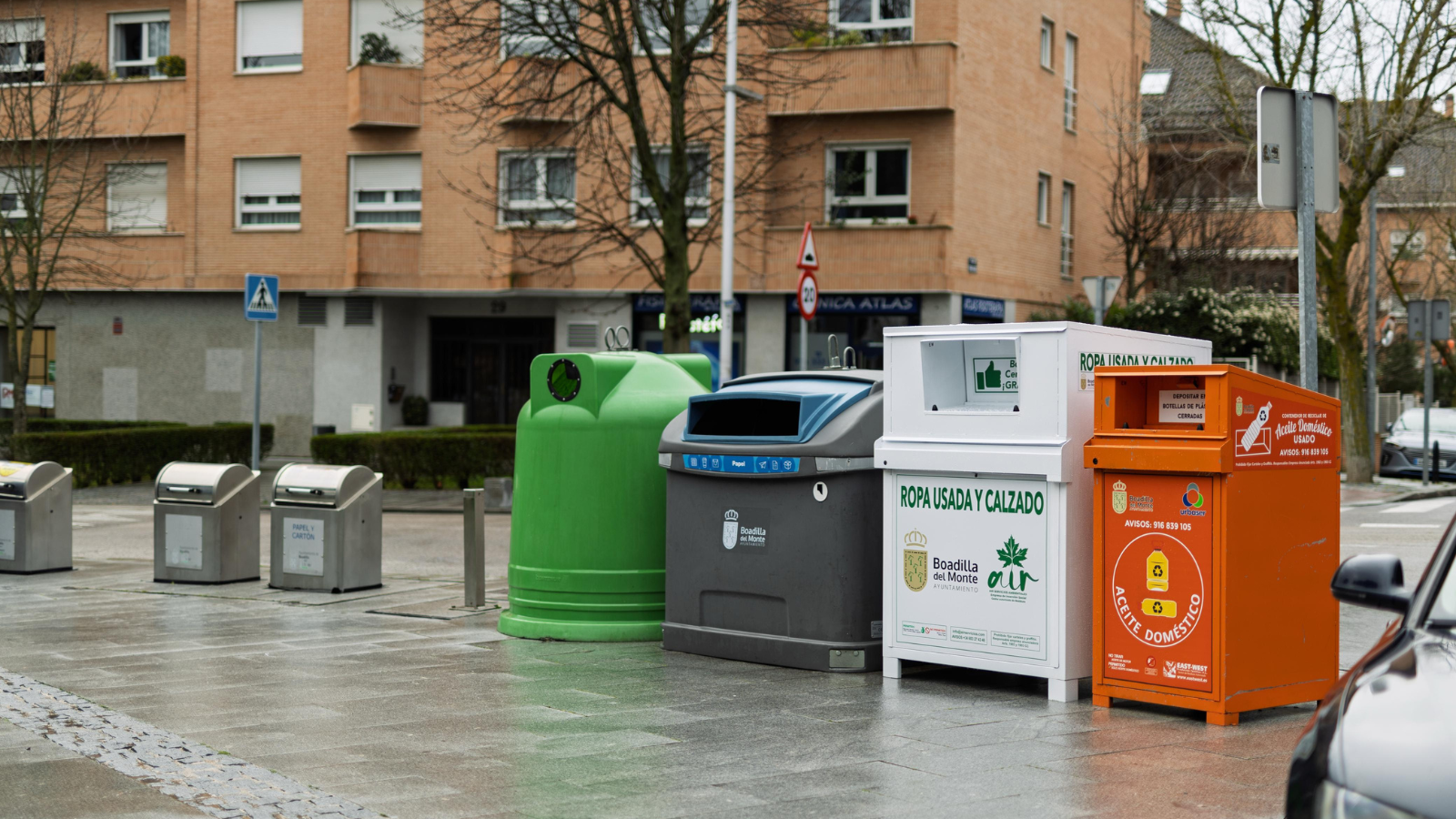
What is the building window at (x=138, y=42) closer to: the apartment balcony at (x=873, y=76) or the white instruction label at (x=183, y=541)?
the apartment balcony at (x=873, y=76)

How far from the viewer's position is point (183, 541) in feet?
38.1

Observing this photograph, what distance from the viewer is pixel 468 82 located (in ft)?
97.0

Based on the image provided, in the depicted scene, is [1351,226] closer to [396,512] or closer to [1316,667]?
[396,512]

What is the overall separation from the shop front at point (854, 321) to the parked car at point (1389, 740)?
23.0m

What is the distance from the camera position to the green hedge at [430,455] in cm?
2222

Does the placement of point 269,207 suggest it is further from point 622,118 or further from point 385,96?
point 622,118

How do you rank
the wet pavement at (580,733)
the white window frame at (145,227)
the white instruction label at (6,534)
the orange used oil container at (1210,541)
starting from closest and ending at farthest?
1. the wet pavement at (580,733)
2. the orange used oil container at (1210,541)
3. the white instruction label at (6,534)
4. the white window frame at (145,227)

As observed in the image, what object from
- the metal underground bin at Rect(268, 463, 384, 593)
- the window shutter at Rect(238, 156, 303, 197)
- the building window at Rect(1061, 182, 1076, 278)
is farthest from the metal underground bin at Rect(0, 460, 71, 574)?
the building window at Rect(1061, 182, 1076, 278)

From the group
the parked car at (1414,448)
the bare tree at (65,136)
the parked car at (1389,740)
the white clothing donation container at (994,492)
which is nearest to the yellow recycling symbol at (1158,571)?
the white clothing donation container at (994,492)

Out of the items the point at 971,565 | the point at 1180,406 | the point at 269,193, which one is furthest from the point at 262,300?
the point at 269,193

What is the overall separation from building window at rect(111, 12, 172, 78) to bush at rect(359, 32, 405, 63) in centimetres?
569

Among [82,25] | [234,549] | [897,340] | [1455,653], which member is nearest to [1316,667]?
[897,340]

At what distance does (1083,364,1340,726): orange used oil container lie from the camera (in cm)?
616

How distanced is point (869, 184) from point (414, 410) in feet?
35.2
